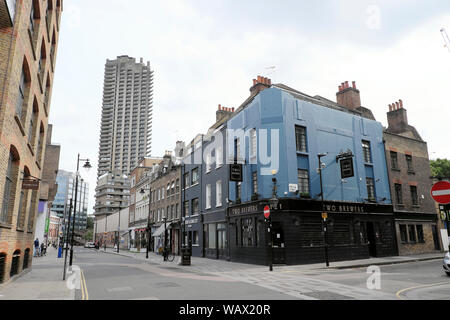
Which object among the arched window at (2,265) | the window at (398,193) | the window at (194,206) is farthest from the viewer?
the window at (194,206)

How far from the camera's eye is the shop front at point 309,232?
2030 centimetres

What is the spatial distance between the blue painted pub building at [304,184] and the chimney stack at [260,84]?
9cm

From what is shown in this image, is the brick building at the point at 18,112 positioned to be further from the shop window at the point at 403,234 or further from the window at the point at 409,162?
the window at the point at 409,162

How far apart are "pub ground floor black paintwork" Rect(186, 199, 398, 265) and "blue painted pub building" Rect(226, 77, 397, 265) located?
6cm

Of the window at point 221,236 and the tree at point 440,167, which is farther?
the tree at point 440,167

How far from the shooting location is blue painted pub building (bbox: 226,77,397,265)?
818 inches

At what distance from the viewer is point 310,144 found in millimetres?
22969

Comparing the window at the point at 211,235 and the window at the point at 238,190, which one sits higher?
the window at the point at 238,190

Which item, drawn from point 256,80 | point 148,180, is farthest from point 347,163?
point 148,180

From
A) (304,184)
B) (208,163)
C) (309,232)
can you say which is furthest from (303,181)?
(208,163)

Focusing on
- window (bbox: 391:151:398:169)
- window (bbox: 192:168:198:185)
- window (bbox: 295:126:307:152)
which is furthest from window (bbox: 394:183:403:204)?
window (bbox: 192:168:198:185)

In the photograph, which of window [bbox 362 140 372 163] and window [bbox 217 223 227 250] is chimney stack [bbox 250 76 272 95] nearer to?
window [bbox 362 140 372 163]

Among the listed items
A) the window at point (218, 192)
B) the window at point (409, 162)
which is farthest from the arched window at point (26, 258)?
the window at point (409, 162)
